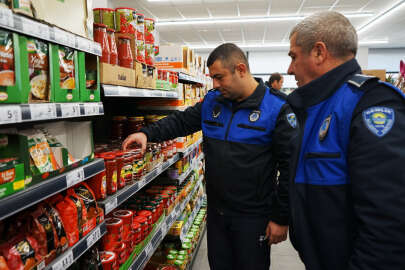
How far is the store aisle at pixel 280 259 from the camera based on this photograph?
3035mm

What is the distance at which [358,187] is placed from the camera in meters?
0.85

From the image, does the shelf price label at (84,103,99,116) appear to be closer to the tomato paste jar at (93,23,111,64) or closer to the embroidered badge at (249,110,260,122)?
the tomato paste jar at (93,23,111,64)

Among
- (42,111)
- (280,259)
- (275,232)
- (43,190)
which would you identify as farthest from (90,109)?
(280,259)

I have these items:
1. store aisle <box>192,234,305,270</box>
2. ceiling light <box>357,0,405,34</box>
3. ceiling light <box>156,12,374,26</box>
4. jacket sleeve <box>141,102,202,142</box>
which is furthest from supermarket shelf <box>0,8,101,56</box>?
ceiling light <box>357,0,405,34</box>

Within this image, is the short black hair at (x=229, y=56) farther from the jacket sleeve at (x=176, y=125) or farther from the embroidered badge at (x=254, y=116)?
the jacket sleeve at (x=176, y=125)

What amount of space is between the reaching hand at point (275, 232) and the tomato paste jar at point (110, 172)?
1010mm

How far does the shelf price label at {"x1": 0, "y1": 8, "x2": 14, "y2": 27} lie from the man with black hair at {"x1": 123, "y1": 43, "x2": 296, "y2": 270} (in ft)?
3.18

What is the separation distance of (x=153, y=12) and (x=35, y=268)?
807 centimetres

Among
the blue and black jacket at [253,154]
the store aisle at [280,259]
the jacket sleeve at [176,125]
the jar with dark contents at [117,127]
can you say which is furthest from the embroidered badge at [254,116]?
the store aisle at [280,259]

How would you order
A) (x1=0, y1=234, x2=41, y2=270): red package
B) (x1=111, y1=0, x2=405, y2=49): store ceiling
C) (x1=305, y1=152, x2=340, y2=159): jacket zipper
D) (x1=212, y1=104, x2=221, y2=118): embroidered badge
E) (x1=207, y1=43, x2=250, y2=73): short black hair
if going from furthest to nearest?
(x1=111, y1=0, x2=405, y2=49): store ceiling, (x1=212, y1=104, x2=221, y2=118): embroidered badge, (x1=207, y1=43, x2=250, y2=73): short black hair, (x1=305, y1=152, x2=340, y2=159): jacket zipper, (x1=0, y1=234, x2=41, y2=270): red package

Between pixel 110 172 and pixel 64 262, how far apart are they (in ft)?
1.55

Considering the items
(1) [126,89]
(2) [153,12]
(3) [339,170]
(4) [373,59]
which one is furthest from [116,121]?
(4) [373,59]

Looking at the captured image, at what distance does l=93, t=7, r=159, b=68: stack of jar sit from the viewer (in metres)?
1.53

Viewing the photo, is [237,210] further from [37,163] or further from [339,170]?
[37,163]
